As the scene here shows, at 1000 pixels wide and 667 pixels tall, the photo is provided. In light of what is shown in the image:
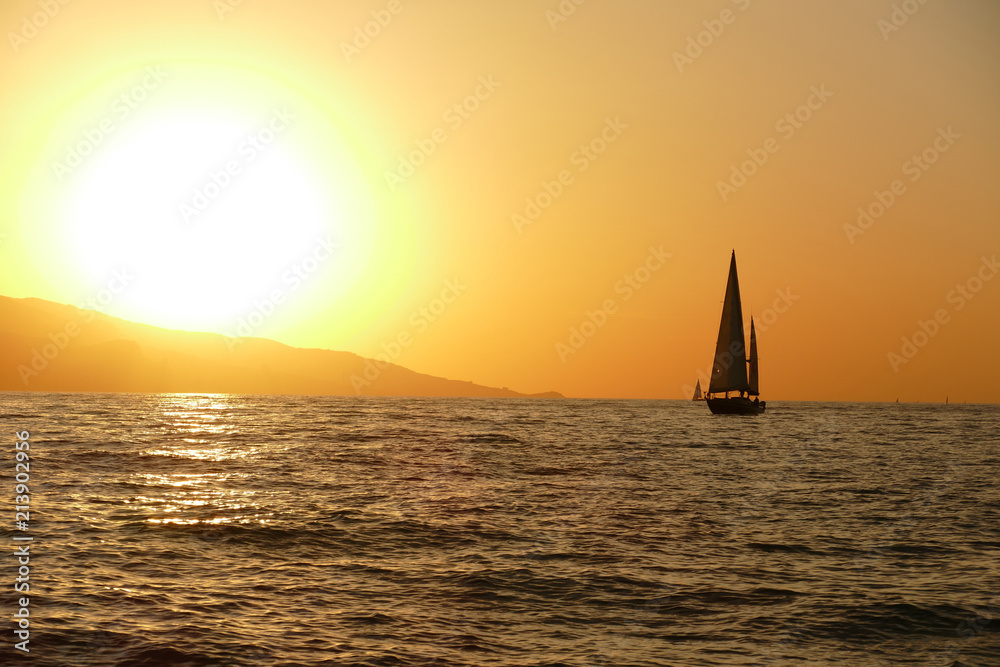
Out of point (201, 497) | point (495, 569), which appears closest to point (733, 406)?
point (201, 497)

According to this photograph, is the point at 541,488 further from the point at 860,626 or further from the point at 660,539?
the point at 860,626

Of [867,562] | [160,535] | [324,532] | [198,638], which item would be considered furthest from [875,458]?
[198,638]

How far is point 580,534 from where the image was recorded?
2389 centimetres

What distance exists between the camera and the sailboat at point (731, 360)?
10281cm

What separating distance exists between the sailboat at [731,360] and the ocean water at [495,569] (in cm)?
6285

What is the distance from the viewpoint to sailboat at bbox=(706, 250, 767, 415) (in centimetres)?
10281

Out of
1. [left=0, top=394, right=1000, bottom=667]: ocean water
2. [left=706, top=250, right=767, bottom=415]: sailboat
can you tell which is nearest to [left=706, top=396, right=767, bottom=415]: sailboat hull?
[left=706, top=250, right=767, bottom=415]: sailboat

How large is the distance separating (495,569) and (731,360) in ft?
303

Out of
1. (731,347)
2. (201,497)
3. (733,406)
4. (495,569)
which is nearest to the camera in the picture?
(495,569)

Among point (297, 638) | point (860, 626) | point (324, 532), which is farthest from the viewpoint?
point (324, 532)

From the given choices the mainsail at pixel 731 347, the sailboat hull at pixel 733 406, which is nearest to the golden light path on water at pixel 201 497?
the mainsail at pixel 731 347

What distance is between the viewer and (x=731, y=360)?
106688 mm

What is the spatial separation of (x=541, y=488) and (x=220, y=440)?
3950cm

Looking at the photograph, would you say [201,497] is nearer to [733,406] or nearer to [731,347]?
[731,347]
